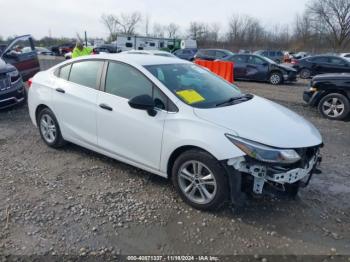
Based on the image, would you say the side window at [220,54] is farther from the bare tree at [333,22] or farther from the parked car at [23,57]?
the bare tree at [333,22]

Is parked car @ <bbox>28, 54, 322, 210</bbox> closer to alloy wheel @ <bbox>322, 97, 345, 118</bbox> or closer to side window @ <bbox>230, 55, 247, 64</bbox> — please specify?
alloy wheel @ <bbox>322, 97, 345, 118</bbox>

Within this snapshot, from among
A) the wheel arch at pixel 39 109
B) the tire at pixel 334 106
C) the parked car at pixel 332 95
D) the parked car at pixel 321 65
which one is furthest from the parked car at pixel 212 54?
the wheel arch at pixel 39 109

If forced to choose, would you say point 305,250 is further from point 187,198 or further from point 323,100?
point 323,100

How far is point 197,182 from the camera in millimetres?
3521

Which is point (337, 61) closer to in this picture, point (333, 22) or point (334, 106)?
point (334, 106)

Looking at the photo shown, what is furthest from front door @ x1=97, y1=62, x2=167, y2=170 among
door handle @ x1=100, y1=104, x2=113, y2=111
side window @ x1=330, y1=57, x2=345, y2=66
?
side window @ x1=330, y1=57, x2=345, y2=66

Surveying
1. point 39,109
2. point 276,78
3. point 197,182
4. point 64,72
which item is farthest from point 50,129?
point 276,78

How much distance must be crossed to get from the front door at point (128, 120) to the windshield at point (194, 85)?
0.21 metres

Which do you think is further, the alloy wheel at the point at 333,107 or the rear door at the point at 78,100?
the alloy wheel at the point at 333,107

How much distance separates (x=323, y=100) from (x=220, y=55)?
11209 mm

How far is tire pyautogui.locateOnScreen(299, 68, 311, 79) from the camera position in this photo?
59.2 feet

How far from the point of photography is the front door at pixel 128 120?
146 inches

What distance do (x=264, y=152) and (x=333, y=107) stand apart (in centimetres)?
572

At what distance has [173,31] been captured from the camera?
271 ft
